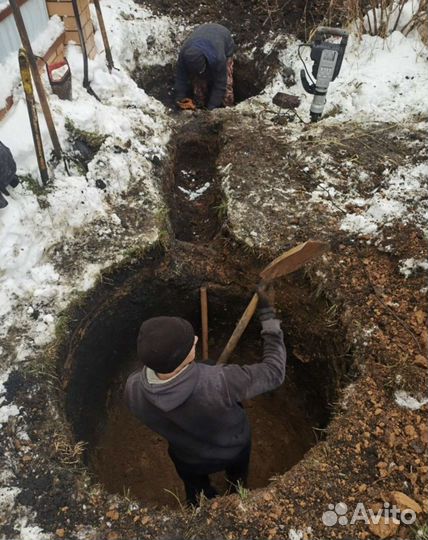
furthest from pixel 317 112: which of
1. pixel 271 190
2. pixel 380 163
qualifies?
pixel 271 190

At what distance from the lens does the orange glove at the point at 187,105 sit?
15.8 feet

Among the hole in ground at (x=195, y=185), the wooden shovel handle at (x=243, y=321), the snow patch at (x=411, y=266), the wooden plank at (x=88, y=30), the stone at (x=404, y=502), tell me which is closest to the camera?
the stone at (x=404, y=502)

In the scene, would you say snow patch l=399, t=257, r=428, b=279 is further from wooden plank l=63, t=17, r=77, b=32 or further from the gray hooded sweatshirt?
wooden plank l=63, t=17, r=77, b=32

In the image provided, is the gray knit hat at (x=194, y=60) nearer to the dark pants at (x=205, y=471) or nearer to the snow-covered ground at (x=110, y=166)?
the snow-covered ground at (x=110, y=166)

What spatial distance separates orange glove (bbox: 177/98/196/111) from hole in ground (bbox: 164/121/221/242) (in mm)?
365

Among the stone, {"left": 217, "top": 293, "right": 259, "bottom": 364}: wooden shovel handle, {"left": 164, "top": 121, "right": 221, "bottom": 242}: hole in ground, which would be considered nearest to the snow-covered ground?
{"left": 164, "top": 121, "right": 221, "bottom": 242}: hole in ground

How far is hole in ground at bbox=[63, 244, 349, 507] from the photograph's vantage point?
10.4 ft

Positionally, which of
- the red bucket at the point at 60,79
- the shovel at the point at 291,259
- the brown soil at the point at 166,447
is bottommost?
the brown soil at the point at 166,447

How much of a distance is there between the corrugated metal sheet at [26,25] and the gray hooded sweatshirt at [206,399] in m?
3.00

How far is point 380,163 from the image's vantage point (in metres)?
3.89

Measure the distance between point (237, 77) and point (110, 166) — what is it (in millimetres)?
2946

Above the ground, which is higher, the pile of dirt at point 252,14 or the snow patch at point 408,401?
the pile of dirt at point 252,14

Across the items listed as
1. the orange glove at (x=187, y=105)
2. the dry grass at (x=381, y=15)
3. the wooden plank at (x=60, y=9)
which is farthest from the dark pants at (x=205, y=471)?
the dry grass at (x=381, y=15)

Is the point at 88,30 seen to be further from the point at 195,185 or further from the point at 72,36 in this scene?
the point at 195,185
